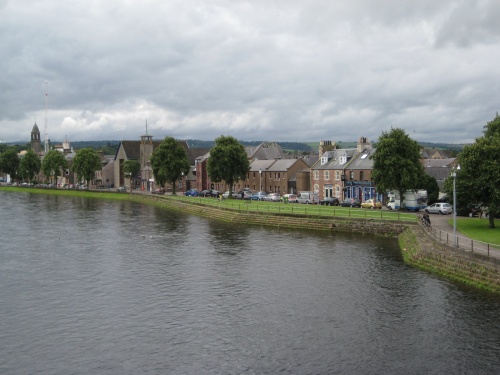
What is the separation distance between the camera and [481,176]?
2104 inches

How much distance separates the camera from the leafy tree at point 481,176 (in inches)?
2061

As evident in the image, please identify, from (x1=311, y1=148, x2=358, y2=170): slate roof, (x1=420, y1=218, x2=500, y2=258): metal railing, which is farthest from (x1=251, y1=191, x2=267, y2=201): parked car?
(x1=420, y1=218, x2=500, y2=258): metal railing

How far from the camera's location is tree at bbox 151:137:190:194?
12800cm

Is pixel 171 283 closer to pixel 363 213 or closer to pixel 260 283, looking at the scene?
pixel 260 283

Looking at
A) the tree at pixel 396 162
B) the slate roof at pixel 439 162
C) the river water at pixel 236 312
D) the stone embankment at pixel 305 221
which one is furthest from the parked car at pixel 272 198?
the river water at pixel 236 312

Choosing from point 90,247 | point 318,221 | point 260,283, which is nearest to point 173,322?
point 260,283

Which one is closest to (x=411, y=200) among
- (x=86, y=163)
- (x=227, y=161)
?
(x=227, y=161)

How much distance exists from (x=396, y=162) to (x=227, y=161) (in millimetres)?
44856

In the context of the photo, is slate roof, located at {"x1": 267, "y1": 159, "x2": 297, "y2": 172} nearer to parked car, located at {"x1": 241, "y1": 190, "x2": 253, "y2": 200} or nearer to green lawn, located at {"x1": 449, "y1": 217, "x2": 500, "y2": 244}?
parked car, located at {"x1": 241, "y1": 190, "x2": 253, "y2": 200}

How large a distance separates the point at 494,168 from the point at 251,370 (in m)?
36.8

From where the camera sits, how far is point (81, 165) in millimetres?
172000

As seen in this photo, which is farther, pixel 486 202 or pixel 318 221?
pixel 318 221

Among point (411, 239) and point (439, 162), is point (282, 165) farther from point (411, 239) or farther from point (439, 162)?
point (411, 239)

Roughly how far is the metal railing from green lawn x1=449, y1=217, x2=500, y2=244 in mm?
1627
